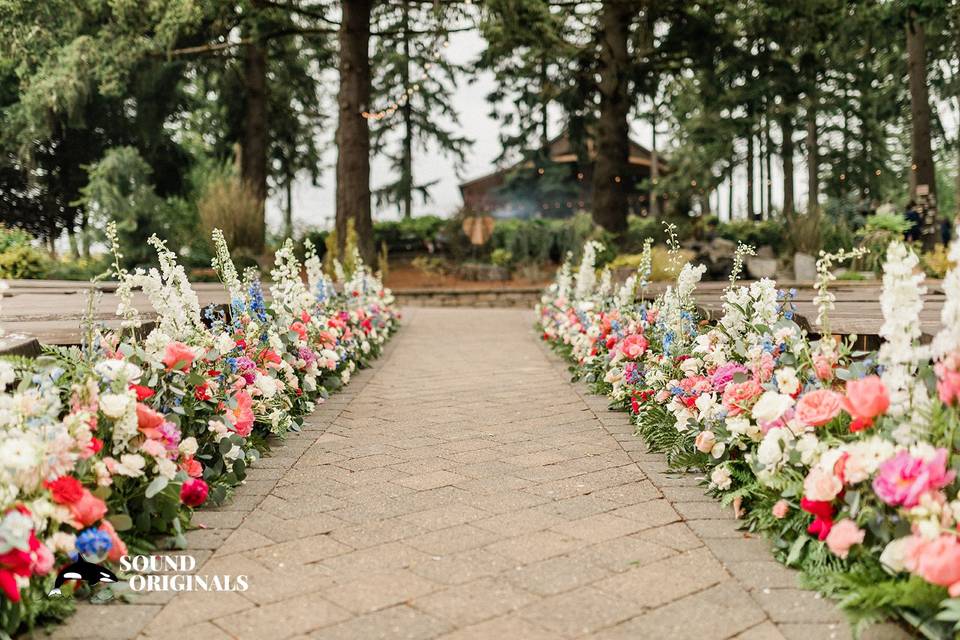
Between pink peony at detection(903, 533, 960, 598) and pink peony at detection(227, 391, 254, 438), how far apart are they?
201 centimetres

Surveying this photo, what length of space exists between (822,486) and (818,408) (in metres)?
0.24

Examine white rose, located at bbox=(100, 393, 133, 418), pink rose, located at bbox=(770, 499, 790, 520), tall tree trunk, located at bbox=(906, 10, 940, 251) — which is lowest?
pink rose, located at bbox=(770, 499, 790, 520)

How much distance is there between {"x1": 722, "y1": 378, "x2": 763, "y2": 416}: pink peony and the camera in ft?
9.18

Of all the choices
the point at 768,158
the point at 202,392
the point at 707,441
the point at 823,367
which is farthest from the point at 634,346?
the point at 768,158

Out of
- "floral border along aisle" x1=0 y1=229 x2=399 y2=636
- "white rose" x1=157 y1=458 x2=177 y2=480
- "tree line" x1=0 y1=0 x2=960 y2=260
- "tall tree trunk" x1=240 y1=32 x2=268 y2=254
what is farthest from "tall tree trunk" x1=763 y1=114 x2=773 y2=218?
"white rose" x1=157 y1=458 x2=177 y2=480

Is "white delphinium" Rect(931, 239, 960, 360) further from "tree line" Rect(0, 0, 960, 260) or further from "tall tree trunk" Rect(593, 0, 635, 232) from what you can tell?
"tall tree trunk" Rect(593, 0, 635, 232)

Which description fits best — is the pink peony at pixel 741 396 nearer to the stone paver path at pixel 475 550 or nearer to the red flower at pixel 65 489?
the stone paver path at pixel 475 550

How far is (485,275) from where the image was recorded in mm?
14906

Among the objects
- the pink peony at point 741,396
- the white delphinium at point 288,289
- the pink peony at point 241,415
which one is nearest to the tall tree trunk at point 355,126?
the white delphinium at point 288,289

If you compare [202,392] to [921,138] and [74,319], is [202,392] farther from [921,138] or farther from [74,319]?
[921,138]

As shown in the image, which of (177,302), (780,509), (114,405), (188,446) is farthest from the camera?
(177,302)

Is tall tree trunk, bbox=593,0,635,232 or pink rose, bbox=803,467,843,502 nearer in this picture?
pink rose, bbox=803,467,843,502

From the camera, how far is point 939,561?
1.74 meters

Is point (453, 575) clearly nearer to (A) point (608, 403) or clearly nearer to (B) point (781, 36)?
(A) point (608, 403)
